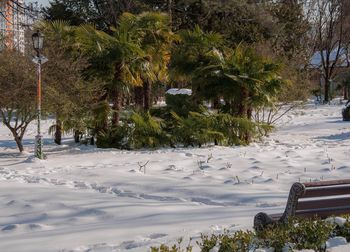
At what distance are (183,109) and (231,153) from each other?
14.2ft

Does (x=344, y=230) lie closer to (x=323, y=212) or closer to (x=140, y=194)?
(x=323, y=212)

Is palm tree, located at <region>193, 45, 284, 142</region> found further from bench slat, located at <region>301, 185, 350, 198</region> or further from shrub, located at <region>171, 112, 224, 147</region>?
bench slat, located at <region>301, 185, 350, 198</region>

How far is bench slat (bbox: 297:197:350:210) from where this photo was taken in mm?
4926

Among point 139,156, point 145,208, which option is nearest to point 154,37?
point 139,156

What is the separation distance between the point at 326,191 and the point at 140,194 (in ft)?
12.5

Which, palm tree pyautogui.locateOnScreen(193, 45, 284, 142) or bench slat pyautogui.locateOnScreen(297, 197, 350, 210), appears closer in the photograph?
bench slat pyautogui.locateOnScreen(297, 197, 350, 210)

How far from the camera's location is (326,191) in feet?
16.2

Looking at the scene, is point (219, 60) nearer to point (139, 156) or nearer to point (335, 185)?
point (139, 156)

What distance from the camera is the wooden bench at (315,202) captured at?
15.5ft

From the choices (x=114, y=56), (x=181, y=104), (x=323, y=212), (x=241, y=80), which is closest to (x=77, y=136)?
(x=114, y=56)

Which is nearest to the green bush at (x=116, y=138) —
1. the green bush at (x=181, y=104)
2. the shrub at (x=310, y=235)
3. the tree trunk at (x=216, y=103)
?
the green bush at (x=181, y=104)

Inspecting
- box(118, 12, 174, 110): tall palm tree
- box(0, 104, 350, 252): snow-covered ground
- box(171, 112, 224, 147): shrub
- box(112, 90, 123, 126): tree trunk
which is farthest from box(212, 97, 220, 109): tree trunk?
box(0, 104, 350, 252): snow-covered ground

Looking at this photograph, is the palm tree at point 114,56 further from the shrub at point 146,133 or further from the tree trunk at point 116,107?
the shrub at point 146,133

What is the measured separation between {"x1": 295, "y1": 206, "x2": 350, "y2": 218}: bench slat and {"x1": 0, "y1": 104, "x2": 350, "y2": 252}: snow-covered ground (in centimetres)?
56
